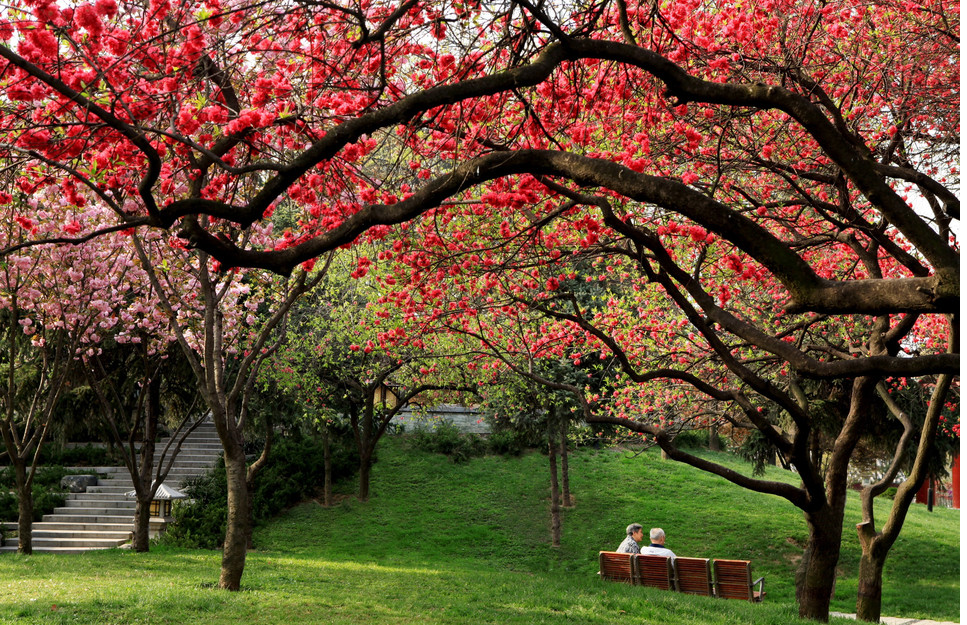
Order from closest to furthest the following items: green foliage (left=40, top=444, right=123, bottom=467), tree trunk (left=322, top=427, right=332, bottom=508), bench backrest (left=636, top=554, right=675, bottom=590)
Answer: bench backrest (left=636, top=554, right=675, bottom=590) < tree trunk (left=322, top=427, right=332, bottom=508) < green foliage (left=40, top=444, right=123, bottom=467)

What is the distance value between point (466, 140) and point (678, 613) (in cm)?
543

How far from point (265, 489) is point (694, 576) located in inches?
473

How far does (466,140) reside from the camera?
269 inches

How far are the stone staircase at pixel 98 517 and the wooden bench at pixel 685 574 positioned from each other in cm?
991

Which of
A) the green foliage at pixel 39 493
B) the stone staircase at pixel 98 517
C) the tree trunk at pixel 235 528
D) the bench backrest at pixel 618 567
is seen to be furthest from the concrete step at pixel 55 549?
the bench backrest at pixel 618 567

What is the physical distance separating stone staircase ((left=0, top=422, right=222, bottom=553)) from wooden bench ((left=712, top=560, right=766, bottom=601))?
445 inches

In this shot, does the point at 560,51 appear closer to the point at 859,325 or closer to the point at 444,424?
the point at 859,325

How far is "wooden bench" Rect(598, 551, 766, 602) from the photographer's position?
10.4m

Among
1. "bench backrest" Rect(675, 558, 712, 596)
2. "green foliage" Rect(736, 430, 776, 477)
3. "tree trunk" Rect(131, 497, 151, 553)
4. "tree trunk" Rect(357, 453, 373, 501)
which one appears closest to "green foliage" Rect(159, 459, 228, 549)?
"tree trunk" Rect(131, 497, 151, 553)

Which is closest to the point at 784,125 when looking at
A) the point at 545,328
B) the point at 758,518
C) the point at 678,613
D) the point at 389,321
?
the point at 678,613

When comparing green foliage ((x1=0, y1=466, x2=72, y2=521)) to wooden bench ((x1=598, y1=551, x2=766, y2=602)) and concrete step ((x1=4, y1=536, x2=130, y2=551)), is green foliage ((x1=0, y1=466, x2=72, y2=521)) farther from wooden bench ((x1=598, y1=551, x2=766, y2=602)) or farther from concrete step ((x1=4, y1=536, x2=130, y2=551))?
wooden bench ((x1=598, y1=551, x2=766, y2=602))

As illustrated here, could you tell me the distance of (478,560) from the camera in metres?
16.1

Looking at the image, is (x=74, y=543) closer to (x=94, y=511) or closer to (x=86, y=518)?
(x=86, y=518)

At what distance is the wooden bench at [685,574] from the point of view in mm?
10352
